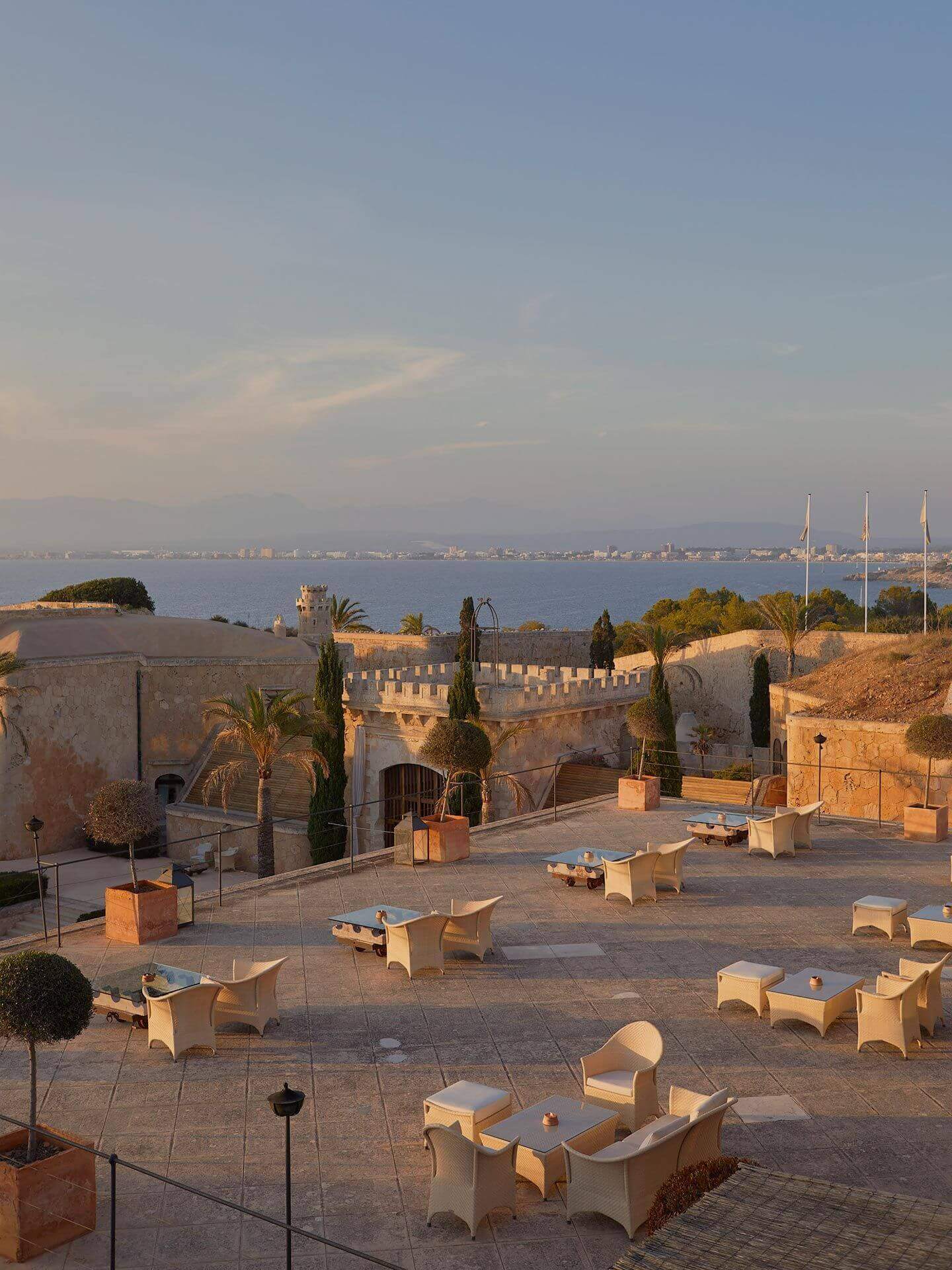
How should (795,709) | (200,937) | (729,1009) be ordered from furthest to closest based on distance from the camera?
(795,709), (200,937), (729,1009)

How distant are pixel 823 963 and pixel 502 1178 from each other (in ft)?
19.2

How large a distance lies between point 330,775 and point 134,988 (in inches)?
794

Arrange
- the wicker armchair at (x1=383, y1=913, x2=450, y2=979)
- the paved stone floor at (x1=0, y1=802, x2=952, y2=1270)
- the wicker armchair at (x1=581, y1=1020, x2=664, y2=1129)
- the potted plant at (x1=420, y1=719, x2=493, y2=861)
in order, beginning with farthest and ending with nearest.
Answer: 1. the potted plant at (x1=420, y1=719, x2=493, y2=861)
2. the wicker armchair at (x1=383, y1=913, x2=450, y2=979)
3. the wicker armchair at (x1=581, y1=1020, x2=664, y2=1129)
4. the paved stone floor at (x1=0, y1=802, x2=952, y2=1270)

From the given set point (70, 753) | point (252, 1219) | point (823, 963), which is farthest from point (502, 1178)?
point (70, 753)

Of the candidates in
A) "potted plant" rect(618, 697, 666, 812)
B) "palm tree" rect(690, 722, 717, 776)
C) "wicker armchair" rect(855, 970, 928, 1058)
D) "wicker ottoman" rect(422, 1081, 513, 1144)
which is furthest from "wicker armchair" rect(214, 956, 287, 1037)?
"palm tree" rect(690, 722, 717, 776)

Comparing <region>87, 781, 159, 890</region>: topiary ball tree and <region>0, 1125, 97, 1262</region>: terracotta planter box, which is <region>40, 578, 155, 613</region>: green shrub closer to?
<region>87, 781, 159, 890</region>: topiary ball tree

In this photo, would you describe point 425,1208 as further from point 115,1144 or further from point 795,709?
point 795,709

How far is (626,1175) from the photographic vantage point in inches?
272

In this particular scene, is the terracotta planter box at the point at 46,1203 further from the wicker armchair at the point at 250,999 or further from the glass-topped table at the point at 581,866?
the glass-topped table at the point at 581,866

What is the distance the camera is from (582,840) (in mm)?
17391

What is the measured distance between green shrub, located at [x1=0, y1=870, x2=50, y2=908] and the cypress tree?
2526 cm

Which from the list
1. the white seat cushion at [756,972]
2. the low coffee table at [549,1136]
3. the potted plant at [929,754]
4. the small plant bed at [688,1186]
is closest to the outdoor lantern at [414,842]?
the white seat cushion at [756,972]

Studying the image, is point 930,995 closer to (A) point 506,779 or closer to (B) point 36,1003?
(B) point 36,1003

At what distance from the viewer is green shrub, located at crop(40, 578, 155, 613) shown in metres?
66.4
